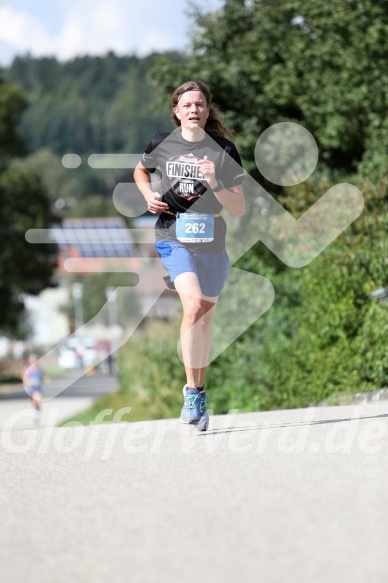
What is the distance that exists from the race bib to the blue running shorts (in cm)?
9

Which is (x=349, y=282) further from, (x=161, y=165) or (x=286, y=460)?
(x=286, y=460)

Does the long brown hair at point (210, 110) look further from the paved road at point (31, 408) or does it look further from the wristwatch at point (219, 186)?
the paved road at point (31, 408)

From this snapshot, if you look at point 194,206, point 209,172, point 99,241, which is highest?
point 209,172

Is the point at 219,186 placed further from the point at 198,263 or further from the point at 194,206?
the point at 198,263

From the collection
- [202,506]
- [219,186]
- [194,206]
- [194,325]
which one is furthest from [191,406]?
[202,506]

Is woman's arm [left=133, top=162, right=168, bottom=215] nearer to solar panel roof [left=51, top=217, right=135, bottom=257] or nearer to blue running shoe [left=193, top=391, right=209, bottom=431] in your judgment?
blue running shoe [left=193, top=391, right=209, bottom=431]

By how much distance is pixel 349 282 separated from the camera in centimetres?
1152

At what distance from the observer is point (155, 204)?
7051mm

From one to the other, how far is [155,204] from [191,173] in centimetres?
26

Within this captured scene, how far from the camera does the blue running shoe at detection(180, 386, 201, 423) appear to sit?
24.0ft

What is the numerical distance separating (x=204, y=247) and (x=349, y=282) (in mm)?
4466

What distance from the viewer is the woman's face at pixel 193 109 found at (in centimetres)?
713

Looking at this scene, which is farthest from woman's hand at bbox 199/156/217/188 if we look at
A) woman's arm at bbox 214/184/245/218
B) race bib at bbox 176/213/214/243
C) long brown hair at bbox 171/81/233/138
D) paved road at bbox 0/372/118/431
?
paved road at bbox 0/372/118/431

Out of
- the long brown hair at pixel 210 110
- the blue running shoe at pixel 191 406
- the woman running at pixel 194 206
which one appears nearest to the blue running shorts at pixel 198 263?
the woman running at pixel 194 206
